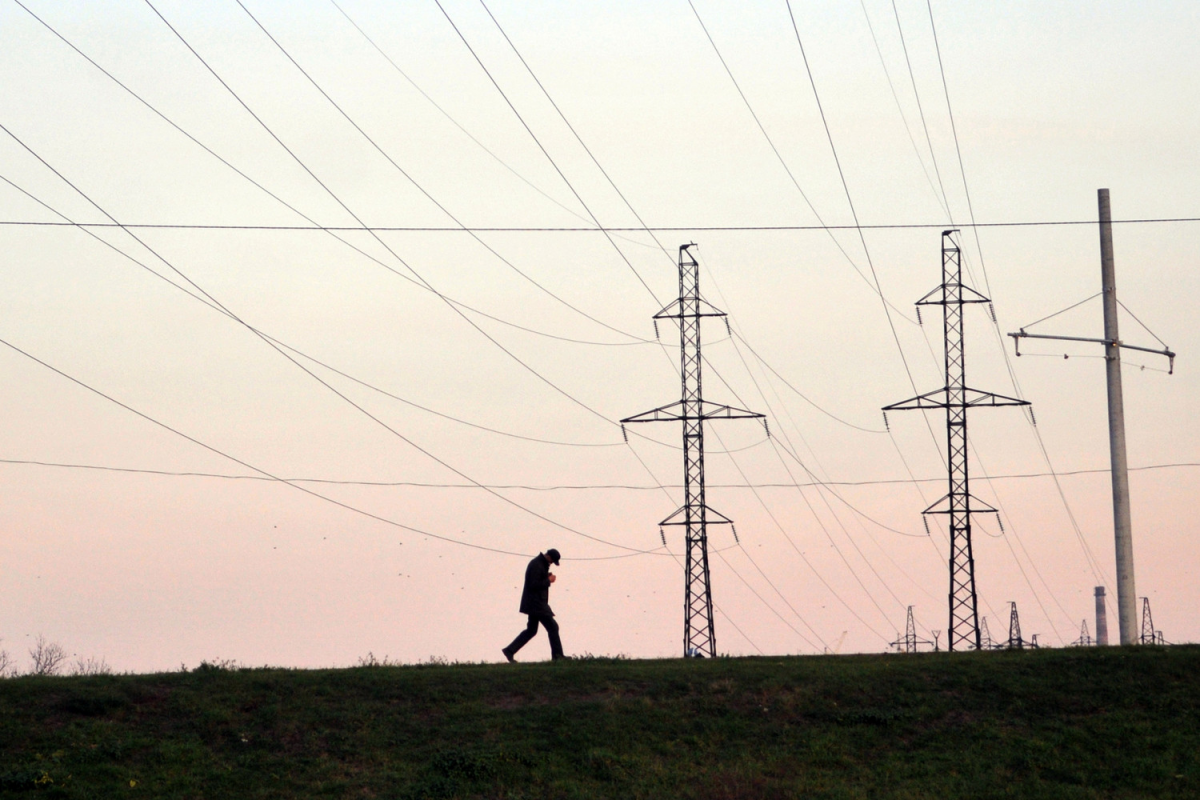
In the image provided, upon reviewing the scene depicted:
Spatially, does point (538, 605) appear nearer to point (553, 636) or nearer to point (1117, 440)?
point (553, 636)

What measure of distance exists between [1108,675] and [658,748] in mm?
8304

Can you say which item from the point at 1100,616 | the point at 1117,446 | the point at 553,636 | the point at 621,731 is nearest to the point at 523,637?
the point at 553,636

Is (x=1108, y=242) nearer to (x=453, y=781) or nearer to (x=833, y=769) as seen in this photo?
(x=833, y=769)

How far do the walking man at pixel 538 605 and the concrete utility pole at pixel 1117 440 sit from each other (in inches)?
515

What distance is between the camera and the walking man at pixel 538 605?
27.0 metres

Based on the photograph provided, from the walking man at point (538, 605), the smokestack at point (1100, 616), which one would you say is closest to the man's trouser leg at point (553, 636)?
the walking man at point (538, 605)

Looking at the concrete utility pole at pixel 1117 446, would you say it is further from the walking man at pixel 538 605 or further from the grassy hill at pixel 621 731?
the walking man at pixel 538 605

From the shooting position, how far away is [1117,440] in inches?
1372

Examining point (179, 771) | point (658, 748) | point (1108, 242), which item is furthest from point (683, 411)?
point (179, 771)

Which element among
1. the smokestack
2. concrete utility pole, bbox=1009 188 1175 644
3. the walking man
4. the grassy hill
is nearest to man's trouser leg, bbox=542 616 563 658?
the walking man

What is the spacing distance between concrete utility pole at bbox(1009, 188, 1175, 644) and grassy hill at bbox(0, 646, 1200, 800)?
27.8ft

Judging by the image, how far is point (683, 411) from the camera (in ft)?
150

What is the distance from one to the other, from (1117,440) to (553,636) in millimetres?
15995

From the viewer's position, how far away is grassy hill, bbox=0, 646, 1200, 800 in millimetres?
19938
